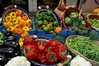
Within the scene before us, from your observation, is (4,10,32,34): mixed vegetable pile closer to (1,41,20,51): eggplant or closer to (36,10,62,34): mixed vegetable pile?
(36,10,62,34): mixed vegetable pile

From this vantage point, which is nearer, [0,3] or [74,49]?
[74,49]

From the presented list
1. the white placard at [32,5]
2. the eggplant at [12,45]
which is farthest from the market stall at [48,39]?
the white placard at [32,5]

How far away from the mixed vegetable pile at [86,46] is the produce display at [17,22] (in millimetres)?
520

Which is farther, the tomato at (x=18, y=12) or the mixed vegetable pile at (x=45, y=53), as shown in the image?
the tomato at (x=18, y=12)

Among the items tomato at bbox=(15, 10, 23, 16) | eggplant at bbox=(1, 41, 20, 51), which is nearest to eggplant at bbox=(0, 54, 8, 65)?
eggplant at bbox=(1, 41, 20, 51)

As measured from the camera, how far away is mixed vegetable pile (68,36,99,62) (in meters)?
1.41

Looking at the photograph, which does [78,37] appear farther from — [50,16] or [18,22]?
[18,22]

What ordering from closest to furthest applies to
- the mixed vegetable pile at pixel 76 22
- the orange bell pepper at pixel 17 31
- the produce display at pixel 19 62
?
the produce display at pixel 19 62 → the orange bell pepper at pixel 17 31 → the mixed vegetable pile at pixel 76 22

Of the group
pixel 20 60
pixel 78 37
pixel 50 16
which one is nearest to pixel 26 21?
pixel 50 16

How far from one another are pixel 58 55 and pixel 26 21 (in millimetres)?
783

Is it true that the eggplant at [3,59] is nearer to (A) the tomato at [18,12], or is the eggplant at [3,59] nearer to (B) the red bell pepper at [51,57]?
(B) the red bell pepper at [51,57]

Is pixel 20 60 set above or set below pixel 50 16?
below

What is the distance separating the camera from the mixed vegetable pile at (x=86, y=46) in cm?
141

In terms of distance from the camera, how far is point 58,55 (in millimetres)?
1236
